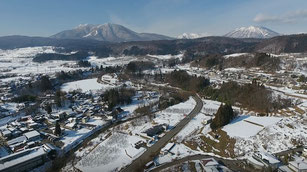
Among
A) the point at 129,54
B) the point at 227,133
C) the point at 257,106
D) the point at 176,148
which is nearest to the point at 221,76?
the point at 257,106

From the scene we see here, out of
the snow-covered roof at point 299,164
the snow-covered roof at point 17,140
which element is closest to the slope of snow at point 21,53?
the snow-covered roof at point 17,140

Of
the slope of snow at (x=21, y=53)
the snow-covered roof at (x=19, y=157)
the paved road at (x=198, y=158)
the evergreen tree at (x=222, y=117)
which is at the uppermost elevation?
the slope of snow at (x=21, y=53)

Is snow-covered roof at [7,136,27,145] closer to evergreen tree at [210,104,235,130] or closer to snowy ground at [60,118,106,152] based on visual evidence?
snowy ground at [60,118,106,152]

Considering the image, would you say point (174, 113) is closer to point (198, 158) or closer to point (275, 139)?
point (198, 158)

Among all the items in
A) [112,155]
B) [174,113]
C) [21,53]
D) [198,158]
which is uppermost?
[21,53]

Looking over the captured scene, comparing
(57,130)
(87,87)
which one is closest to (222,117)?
(57,130)

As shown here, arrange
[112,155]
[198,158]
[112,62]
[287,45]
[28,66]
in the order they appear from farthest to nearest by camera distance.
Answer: [112,62], [28,66], [287,45], [112,155], [198,158]

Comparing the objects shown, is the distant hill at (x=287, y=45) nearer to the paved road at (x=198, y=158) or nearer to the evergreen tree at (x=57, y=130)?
the paved road at (x=198, y=158)

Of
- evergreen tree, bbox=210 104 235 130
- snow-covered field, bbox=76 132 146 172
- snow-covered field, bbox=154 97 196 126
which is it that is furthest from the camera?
snow-covered field, bbox=154 97 196 126

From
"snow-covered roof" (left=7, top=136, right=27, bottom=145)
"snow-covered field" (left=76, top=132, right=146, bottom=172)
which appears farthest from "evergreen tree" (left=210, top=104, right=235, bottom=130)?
"snow-covered roof" (left=7, top=136, right=27, bottom=145)
